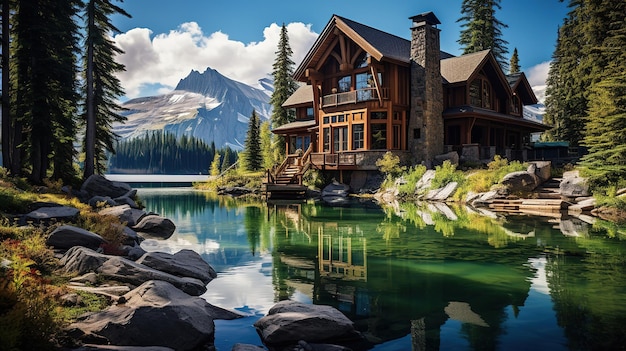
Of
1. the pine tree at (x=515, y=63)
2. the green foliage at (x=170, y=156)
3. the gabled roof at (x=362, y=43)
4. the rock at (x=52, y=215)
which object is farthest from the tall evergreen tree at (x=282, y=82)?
the green foliage at (x=170, y=156)

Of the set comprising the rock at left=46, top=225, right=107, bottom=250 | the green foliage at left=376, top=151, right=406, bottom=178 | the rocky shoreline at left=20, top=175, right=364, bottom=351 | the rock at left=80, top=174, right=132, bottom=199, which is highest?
the green foliage at left=376, top=151, right=406, bottom=178

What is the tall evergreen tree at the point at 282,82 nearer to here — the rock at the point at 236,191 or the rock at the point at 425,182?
the rock at the point at 236,191

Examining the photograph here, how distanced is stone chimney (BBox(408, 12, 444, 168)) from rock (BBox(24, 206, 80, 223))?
2630cm

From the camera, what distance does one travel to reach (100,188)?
933 inches

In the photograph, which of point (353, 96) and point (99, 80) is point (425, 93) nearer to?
point (353, 96)

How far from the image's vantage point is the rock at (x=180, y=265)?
9509 mm

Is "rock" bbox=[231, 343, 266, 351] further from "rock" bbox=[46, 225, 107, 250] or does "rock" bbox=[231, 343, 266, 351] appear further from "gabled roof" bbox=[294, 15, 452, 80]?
"gabled roof" bbox=[294, 15, 452, 80]

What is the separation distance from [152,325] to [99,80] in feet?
94.2

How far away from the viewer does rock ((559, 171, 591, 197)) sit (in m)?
23.9

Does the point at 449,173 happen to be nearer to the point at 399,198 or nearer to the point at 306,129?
the point at 399,198

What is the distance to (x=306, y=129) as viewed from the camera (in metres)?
42.8

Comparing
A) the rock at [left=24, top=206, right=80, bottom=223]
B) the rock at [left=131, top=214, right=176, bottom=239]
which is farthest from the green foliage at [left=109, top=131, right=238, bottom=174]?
the rock at [left=24, top=206, right=80, bottom=223]

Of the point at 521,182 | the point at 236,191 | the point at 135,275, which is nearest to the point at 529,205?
the point at 521,182

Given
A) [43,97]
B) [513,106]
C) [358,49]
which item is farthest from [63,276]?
[513,106]
